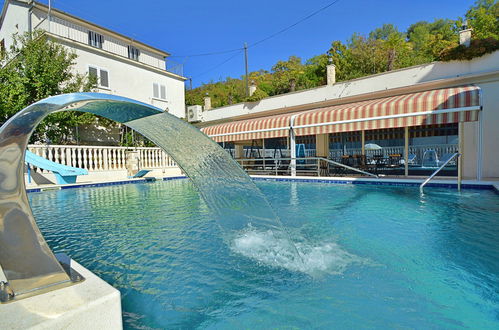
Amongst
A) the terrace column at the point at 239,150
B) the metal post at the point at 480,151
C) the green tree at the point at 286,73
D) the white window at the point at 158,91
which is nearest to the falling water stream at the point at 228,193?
the metal post at the point at 480,151

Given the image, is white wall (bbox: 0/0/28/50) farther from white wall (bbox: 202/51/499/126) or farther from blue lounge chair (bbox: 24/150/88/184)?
white wall (bbox: 202/51/499/126)

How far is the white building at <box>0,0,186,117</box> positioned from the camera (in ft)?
77.4

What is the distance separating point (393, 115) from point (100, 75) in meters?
23.8

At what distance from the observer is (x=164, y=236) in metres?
7.10

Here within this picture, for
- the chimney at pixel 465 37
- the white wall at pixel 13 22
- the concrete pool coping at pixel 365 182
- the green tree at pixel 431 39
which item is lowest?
the concrete pool coping at pixel 365 182

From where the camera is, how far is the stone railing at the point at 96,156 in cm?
1797

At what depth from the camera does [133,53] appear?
2986cm

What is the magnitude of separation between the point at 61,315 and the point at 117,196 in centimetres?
1308

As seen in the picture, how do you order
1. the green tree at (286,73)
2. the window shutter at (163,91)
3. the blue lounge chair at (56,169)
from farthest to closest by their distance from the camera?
the green tree at (286,73) → the window shutter at (163,91) → the blue lounge chair at (56,169)

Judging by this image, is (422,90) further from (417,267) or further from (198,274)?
(198,274)

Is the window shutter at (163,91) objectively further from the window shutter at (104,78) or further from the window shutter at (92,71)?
the window shutter at (92,71)

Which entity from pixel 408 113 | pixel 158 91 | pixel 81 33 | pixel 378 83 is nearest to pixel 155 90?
pixel 158 91

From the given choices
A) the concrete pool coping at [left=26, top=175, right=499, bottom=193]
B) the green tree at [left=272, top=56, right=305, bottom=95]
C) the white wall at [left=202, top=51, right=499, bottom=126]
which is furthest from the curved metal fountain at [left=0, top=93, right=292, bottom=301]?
the green tree at [left=272, top=56, right=305, bottom=95]

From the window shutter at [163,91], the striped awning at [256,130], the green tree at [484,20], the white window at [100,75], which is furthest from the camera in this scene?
the green tree at [484,20]
